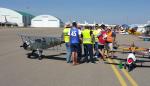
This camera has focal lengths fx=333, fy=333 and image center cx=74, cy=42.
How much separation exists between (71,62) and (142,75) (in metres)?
4.38

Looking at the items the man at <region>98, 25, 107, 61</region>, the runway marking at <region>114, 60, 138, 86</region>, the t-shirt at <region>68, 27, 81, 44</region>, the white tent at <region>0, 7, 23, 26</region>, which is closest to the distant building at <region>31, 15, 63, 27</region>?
the white tent at <region>0, 7, 23, 26</region>

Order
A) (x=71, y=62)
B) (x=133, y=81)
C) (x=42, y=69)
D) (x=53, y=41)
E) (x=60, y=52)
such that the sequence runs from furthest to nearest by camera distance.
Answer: (x=60, y=52) → (x=53, y=41) → (x=71, y=62) → (x=42, y=69) → (x=133, y=81)

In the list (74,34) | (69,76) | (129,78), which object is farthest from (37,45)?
(129,78)

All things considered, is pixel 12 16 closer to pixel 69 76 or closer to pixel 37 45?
pixel 37 45

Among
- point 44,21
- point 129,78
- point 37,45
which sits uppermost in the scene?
point 44,21

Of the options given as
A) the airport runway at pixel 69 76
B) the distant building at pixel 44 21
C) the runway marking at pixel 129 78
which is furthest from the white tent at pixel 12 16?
the runway marking at pixel 129 78

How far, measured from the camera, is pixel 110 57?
17.4 m

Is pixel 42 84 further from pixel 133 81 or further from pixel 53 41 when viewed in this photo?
pixel 53 41

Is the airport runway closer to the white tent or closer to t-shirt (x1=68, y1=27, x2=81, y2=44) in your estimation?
t-shirt (x1=68, y1=27, x2=81, y2=44)

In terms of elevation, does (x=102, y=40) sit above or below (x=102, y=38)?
below

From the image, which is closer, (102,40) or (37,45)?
(37,45)

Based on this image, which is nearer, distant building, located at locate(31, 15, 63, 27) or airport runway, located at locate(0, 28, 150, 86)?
airport runway, located at locate(0, 28, 150, 86)

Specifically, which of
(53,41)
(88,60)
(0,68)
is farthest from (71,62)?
(0,68)

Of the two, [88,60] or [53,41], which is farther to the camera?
[53,41]
